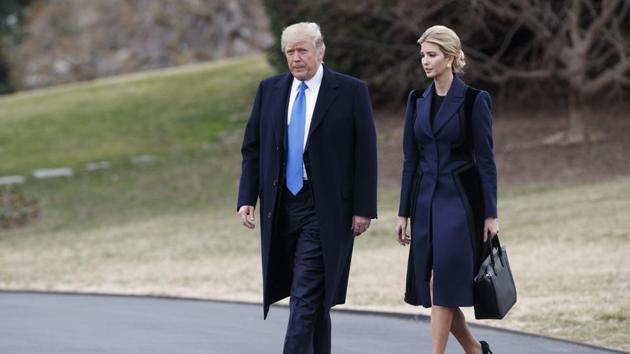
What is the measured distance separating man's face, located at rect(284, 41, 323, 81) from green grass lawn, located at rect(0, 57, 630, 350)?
324 cm

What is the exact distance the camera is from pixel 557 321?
10.9 m

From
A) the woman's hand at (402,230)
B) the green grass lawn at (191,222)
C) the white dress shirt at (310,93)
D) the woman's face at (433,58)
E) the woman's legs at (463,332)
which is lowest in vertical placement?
the green grass lawn at (191,222)

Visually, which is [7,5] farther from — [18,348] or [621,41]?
[18,348]

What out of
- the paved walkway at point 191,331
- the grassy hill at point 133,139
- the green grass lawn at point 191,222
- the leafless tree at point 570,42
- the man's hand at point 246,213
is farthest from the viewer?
the grassy hill at point 133,139

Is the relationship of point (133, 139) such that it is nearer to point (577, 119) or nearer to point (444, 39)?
point (577, 119)

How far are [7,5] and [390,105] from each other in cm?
2997

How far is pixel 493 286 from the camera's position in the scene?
727cm

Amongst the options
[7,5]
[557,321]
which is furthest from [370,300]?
[7,5]

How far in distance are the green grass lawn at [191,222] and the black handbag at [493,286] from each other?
228 cm

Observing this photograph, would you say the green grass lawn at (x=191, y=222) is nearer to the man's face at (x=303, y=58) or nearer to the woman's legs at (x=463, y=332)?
the woman's legs at (x=463, y=332)

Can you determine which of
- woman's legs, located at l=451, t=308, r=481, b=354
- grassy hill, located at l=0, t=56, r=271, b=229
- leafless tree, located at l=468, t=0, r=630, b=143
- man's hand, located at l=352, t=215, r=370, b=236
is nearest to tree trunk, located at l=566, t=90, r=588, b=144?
leafless tree, located at l=468, t=0, r=630, b=143

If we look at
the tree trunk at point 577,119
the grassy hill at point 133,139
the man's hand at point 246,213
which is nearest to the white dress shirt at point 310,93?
the man's hand at point 246,213

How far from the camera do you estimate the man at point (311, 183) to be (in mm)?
7383

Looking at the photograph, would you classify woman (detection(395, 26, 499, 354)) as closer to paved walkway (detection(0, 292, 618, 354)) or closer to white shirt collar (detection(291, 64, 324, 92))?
white shirt collar (detection(291, 64, 324, 92))
